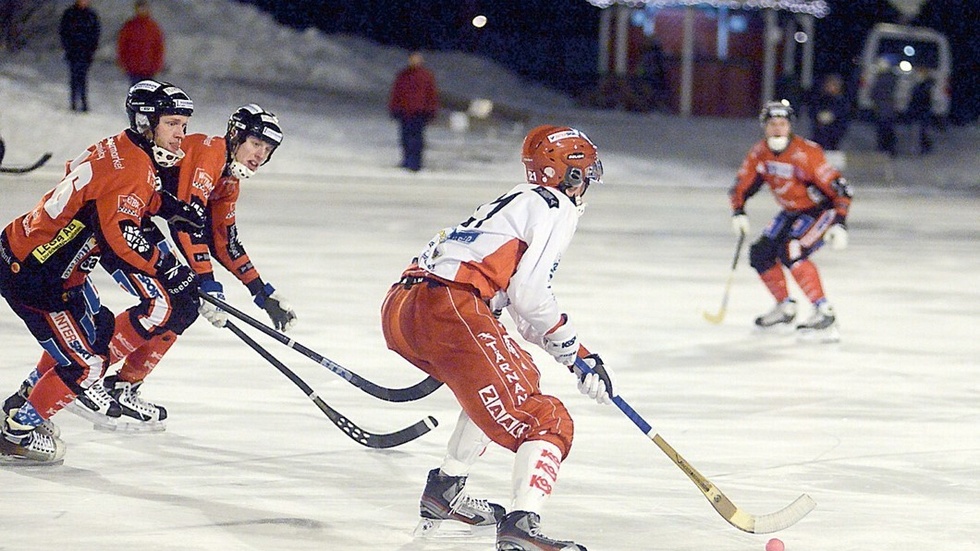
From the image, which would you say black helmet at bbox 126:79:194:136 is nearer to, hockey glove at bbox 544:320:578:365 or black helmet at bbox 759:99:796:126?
hockey glove at bbox 544:320:578:365

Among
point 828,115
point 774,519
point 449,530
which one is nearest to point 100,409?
point 449,530

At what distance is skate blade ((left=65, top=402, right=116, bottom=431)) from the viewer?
602 cm

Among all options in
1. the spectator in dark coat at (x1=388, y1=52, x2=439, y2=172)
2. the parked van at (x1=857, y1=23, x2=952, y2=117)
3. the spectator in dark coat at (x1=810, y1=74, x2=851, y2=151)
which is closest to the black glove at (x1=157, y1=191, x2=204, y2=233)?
the spectator in dark coat at (x1=388, y1=52, x2=439, y2=172)

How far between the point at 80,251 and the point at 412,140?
1345cm

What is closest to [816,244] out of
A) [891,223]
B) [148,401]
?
[148,401]

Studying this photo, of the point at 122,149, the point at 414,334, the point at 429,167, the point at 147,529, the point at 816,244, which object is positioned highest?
the point at 122,149

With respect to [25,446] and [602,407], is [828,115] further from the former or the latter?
[25,446]

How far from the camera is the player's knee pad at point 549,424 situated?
4.36 metres

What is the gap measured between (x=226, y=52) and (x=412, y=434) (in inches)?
786

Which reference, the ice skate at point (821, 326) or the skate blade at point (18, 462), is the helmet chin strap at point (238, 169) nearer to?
the skate blade at point (18, 462)

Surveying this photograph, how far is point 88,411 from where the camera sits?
238 inches

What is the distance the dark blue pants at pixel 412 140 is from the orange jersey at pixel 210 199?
12342mm

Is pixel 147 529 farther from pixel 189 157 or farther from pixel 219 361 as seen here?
pixel 219 361

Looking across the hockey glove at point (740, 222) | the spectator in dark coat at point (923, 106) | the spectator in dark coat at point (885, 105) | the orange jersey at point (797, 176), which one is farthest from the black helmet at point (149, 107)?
the spectator in dark coat at point (923, 106)
